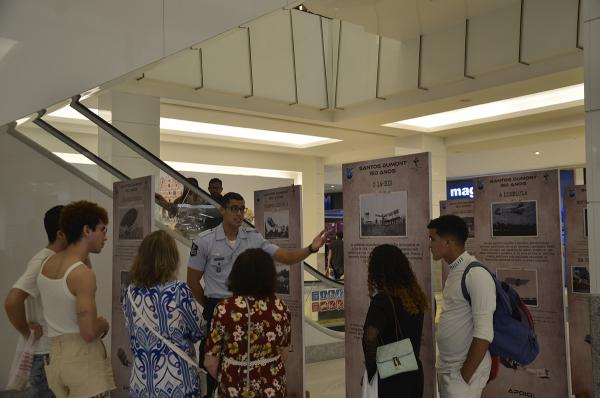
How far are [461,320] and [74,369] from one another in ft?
7.39

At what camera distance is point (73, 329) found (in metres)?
3.46

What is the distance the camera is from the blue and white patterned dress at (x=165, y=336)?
10.8 ft

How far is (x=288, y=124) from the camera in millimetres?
12438

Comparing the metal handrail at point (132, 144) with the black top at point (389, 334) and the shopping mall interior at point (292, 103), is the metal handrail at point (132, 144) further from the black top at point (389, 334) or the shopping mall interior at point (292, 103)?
the black top at point (389, 334)

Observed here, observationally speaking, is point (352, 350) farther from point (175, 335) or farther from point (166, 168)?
point (166, 168)

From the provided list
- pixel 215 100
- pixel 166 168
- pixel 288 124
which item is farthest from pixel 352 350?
pixel 288 124

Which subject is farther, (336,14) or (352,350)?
(336,14)

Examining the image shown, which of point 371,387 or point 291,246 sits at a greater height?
point 291,246

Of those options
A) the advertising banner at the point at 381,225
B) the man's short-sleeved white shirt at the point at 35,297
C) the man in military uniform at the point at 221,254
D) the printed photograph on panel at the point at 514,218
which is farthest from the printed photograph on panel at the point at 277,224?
the man's short-sleeved white shirt at the point at 35,297

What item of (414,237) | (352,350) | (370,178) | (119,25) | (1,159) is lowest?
(352,350)

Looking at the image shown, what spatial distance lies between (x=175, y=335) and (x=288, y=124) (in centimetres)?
942

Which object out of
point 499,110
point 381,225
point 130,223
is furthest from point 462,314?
point 499,110

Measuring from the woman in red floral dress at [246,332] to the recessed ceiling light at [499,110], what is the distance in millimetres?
8302

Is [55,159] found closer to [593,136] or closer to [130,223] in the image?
[130,223]
